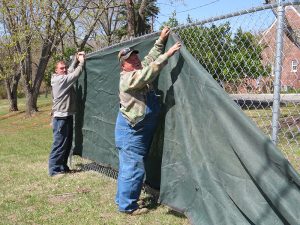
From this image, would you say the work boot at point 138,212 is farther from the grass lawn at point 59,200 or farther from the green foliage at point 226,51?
the green foliage at point 226,51

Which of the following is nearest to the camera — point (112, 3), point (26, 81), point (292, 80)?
point (292, 80)

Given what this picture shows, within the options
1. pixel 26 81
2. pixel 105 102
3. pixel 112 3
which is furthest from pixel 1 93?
pixel 105 102

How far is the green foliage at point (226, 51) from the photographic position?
3814mm

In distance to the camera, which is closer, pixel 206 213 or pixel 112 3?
pixel 206 213

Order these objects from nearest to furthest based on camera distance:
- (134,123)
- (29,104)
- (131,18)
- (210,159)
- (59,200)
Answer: (210,159), (134,123), (59,200), (131,18), (29,104)

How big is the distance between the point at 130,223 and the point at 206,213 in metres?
1.04

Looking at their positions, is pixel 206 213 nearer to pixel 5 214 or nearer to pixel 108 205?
pixel 108 205

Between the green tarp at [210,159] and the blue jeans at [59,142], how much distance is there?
204 centimetres

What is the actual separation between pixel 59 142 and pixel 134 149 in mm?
2575

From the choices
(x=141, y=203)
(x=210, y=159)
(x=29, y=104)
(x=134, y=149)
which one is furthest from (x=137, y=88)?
(x=29, y=104)

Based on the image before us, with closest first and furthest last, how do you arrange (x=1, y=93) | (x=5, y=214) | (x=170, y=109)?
1. (x=170, y=109)
2. (x=5, y=214)
3. (x=1, y=93)

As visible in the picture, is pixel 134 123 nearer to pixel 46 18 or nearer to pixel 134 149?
pixel 134 149

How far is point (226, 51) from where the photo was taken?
4.11 meters

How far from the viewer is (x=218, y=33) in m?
4.15
